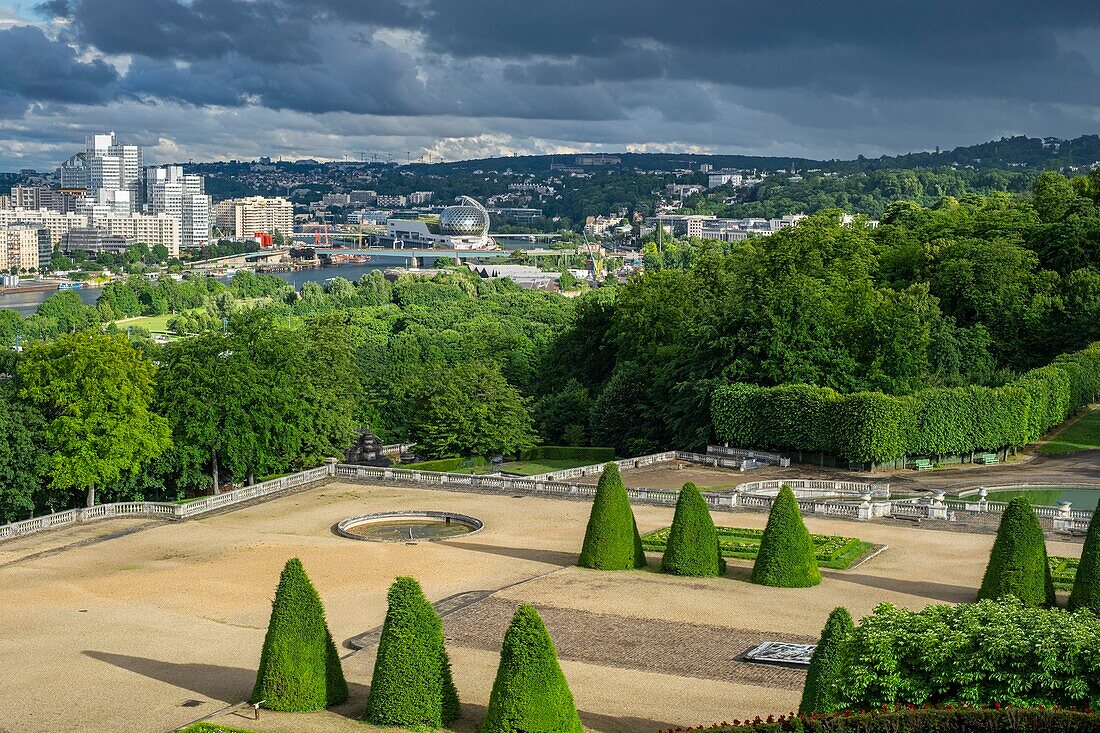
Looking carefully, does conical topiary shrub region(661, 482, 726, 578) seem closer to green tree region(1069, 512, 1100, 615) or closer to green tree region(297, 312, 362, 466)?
green tree region(1069, 512, 1100, 615)

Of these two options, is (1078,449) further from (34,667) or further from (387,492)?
(34,667)

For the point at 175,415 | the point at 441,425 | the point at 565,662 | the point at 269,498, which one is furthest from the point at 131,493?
the point at 565,662

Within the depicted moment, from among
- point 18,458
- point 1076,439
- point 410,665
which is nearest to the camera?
point 410,665

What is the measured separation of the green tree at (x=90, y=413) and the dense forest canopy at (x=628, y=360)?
11 cm

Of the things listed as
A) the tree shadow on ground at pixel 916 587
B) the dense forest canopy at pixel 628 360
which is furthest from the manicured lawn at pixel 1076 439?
the tree shadow on ground at pixel 916 587

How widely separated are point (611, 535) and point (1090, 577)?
1488 cm

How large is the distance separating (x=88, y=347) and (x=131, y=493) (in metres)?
7.62

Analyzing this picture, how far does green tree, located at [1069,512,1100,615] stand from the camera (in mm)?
33562

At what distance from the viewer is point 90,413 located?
59.7m

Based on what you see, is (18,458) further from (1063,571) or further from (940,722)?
(940,722)

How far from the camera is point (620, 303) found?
93.4m

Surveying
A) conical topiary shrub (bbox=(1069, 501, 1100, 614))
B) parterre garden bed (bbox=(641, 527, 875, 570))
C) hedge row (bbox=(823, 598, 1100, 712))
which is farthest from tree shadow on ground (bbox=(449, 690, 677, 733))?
parterre garden bed (bbox=(641, 527, 875, 570))

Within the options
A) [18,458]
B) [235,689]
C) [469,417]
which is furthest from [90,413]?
[235,689]

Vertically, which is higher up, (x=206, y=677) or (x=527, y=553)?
(x=527, y=553)
